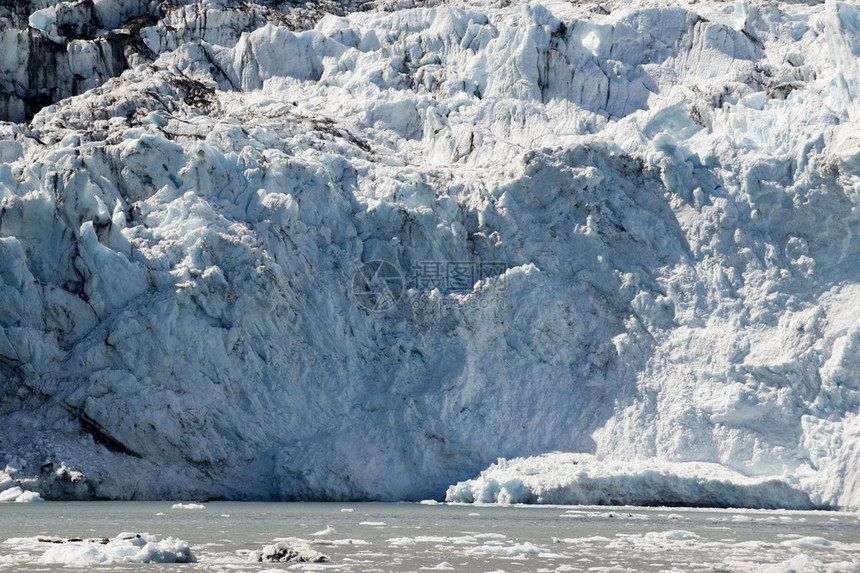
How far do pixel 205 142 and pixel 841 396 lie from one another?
17382 millimetres

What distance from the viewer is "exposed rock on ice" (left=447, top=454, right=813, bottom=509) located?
26891 mm

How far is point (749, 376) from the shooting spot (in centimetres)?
2875

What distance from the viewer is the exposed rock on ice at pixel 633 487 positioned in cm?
2689

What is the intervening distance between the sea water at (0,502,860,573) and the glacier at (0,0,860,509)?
83.8 inches

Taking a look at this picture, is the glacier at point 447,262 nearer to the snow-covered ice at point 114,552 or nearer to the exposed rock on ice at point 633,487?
the exposed rock on ice at point 633,487

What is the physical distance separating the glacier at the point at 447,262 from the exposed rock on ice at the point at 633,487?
0.18 meters
